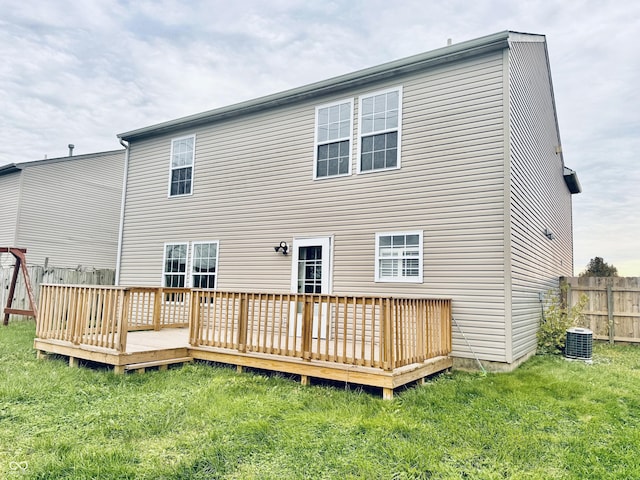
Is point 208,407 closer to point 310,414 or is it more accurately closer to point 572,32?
point 310,414

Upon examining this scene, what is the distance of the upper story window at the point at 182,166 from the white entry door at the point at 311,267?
11.8 ft

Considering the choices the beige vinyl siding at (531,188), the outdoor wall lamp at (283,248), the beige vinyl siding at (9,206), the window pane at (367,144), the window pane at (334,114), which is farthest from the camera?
the beige vinyl siding at (9,206)

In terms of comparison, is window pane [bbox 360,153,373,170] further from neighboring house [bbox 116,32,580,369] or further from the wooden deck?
the wooden deck

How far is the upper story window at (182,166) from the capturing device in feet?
33.6

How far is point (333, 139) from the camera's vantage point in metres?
8.19

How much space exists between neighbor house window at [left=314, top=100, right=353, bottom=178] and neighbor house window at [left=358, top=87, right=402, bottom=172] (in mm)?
281

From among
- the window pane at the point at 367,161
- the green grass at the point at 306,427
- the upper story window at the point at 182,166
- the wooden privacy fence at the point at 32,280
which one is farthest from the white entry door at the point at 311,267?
the wooden privacy fence at the point at 32,280

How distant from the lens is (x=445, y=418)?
13.7ft

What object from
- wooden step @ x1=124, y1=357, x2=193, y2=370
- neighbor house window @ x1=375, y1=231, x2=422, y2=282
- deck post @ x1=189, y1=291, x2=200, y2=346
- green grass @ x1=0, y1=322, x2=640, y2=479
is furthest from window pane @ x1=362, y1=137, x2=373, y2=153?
wooden step @ x1=124, y1=357, x2=193, y2=370

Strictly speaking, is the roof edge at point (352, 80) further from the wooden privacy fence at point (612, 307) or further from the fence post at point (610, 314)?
the fence post at point (610, 314)

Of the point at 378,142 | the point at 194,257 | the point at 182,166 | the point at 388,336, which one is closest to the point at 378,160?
the point at 378,142

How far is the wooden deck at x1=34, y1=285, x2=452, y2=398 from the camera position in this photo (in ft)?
16.4

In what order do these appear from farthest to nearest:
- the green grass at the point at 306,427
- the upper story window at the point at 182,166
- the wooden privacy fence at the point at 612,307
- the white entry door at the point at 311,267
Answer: the upper story window at the point at 182,166, the wooden privacy fence at the point at 612,307, the white entry door at the point at 311,267, the green grass at the point at 306,427

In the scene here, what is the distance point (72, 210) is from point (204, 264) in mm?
9246
